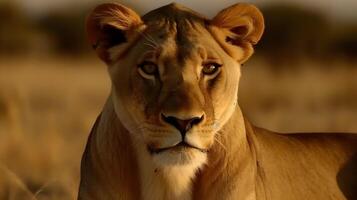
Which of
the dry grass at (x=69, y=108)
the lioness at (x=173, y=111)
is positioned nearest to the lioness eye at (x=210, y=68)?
the lioness at (x=173, y=111)

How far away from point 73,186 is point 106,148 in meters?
1.97

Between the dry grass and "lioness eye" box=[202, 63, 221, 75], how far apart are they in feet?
5.55

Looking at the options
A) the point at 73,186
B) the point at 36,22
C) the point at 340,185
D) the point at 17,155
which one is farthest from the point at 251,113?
the point at 36,22

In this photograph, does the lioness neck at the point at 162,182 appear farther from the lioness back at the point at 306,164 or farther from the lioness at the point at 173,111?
the lioness back at the point at 306,164

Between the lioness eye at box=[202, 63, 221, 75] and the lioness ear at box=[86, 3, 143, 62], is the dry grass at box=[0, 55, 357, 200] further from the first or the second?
the lioness eye at box=[202, 63, 221, 75]

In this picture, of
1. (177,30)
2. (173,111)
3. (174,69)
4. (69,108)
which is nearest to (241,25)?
(177,30)

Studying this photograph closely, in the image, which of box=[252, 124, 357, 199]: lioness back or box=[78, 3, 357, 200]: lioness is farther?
box=[252, 124, 357, 199]: lioness back

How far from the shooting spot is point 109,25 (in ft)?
13.3

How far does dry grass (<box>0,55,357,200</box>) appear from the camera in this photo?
7020 mm

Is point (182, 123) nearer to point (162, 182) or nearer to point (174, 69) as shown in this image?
point (174, 69)

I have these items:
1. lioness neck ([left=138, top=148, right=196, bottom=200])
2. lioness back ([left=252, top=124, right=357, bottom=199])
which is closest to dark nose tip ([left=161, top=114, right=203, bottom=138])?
lioness neck ([left=138, top=148, right=196, bottom=200])

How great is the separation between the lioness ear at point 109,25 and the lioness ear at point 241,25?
265 millimetres

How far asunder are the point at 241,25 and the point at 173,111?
0.55 metres

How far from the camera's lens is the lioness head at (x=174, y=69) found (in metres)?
3.76
